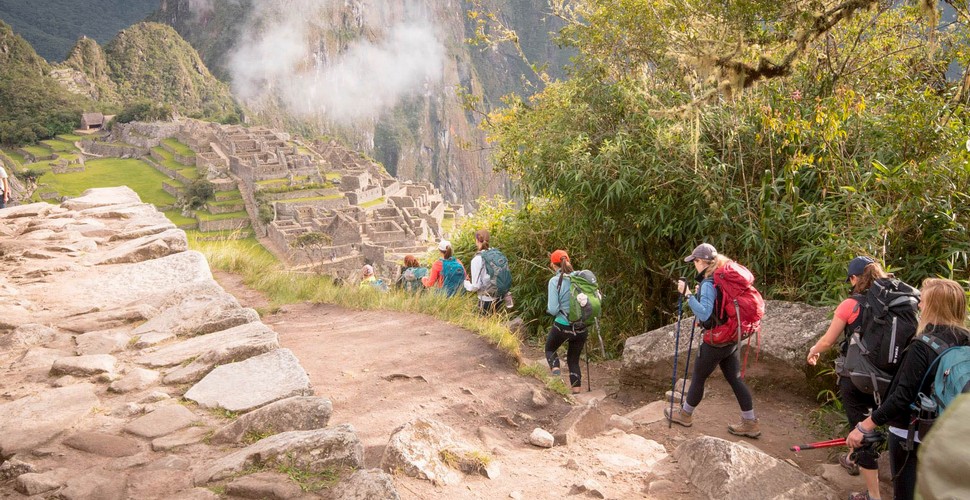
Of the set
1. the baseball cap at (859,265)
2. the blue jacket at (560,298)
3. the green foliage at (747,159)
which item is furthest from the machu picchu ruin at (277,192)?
the baseball cap at (859,265)

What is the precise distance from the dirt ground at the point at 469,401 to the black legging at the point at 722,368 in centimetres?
27

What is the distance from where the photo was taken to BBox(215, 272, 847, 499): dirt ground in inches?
124

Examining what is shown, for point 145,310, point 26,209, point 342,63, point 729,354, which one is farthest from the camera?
point 342,63

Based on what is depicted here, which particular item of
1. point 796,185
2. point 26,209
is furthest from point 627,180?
point 26,209

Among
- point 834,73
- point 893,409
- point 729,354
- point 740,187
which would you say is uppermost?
point 834,73

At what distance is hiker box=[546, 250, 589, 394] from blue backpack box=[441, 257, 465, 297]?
1.64 metres

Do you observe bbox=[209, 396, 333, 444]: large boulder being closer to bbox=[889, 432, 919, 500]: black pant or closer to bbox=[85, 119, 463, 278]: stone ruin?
bbox=[889, 432, 919, 500]: black pant

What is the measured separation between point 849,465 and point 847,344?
2.53 feet

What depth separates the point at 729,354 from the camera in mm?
4242

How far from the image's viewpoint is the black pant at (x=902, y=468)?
300 cm

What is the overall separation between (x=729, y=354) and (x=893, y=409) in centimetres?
140

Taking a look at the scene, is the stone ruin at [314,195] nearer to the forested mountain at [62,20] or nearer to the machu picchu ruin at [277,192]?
the machu picchu ruin at [277,192]

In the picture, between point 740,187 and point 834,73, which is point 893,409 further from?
point 834,73

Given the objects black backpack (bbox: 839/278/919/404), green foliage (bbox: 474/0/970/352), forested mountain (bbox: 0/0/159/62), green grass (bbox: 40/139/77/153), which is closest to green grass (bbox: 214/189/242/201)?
green grass (bbox: 40/139/77/153)
